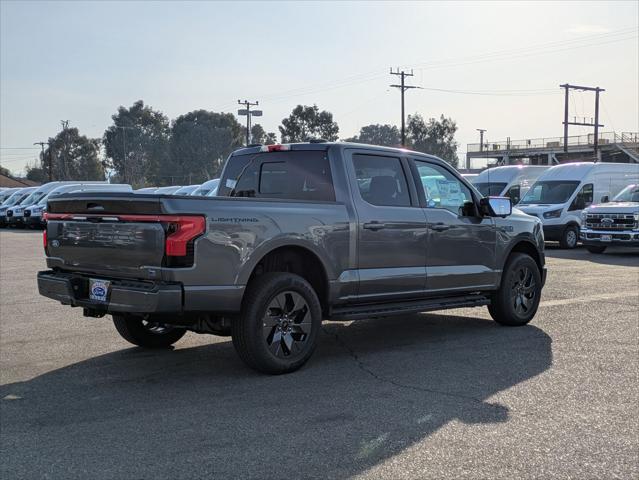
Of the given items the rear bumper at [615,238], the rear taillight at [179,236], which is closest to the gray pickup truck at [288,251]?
the rear taillight at [179,236]

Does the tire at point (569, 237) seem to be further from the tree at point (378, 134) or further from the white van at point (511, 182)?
the tree at point (378, 134)

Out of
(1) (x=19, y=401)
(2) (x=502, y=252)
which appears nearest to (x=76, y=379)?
(1) (x=19, y=401)

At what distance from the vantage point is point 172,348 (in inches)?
288

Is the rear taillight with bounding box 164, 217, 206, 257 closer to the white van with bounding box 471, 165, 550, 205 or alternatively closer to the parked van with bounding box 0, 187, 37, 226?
the white van with bounding box 471, 165, 550, 205

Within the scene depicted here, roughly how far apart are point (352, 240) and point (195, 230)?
1.69 m

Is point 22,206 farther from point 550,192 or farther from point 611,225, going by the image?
point 611,225

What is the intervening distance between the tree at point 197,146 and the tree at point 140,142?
3060 mm

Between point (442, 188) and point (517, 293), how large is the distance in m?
1.69

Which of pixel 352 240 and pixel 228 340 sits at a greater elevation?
pixel 352 240

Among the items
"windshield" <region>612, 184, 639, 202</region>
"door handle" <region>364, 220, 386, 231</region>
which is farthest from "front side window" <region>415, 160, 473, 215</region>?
"windshield" <region>612, 184, 639, 202</region>

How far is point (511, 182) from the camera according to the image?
2572 centimetres

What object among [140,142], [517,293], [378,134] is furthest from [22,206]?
[378,134]

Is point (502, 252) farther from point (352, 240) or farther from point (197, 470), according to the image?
point (197, 470)

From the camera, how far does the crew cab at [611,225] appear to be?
1817cm
